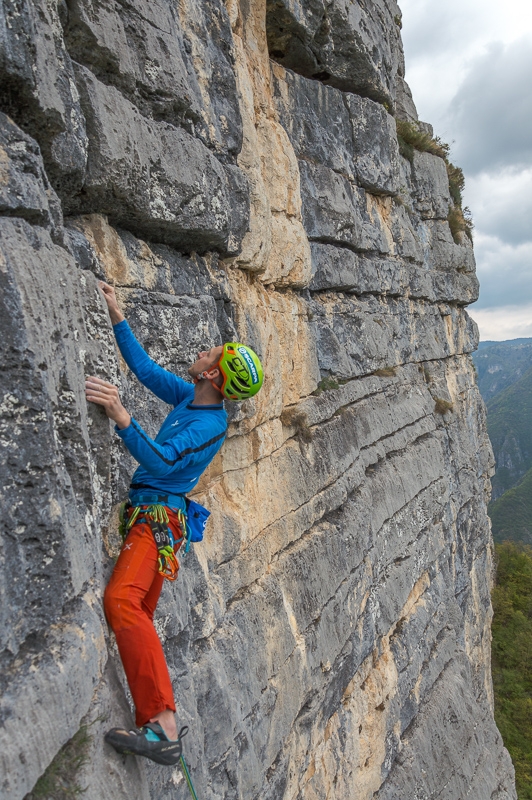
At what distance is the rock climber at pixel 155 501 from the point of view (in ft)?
11.4

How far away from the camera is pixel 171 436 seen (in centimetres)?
420

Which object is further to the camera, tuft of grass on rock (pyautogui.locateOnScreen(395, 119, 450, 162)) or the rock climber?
tuft of grass on rock (pyautogui.locateOnScreen(395, 119, 450, 162))

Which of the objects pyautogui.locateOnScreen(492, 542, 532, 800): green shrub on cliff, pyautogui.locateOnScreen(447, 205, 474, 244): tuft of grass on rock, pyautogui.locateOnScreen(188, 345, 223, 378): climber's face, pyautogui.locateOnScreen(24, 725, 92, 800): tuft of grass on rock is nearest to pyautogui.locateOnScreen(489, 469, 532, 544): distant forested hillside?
pyautogui.locateOnScreen(492, 542, 532, 800): green shrub on cliff

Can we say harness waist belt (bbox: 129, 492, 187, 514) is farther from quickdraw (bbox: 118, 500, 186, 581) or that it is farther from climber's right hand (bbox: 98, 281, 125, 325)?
climber's right hand (bbox: 98, 281, 125, 325)

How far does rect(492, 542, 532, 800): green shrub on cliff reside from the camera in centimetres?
1942

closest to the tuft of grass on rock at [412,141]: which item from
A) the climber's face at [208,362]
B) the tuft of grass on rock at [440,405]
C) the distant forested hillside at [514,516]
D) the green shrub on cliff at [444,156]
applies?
the green shrub on cliff at [444,156]

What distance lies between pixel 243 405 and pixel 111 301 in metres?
3.10

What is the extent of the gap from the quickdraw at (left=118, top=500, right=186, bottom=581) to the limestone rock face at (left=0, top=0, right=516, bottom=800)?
0.26m

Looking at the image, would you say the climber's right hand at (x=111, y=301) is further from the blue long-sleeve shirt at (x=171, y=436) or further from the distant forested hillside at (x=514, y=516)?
the distant forested hillside at (x=514, y=516)

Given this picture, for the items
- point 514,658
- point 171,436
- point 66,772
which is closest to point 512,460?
point 514,658

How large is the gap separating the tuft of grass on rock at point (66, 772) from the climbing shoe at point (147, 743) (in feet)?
0.62

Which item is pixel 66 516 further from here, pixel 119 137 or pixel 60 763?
pixel 119 137

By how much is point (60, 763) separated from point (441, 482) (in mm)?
13827

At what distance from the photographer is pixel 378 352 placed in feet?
42.6
